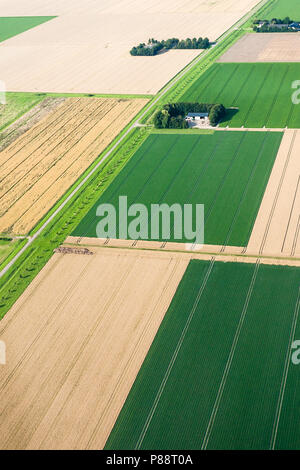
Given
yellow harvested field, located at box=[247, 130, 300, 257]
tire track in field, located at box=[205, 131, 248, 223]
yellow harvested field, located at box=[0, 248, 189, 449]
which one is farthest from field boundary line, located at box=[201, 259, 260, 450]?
tire track in field, located at box=[205, 131, 248, 223]

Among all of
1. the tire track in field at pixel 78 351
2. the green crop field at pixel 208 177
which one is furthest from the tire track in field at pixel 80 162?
the tire track in field at pixel 78 351

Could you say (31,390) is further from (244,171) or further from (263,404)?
(244,171)

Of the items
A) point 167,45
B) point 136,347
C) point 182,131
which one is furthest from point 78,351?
point 167,45

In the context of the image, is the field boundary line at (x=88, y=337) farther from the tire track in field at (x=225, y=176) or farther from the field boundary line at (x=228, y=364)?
the tire track in field at (x=225, y=176)

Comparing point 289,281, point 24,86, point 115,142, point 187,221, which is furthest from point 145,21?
point 289,281

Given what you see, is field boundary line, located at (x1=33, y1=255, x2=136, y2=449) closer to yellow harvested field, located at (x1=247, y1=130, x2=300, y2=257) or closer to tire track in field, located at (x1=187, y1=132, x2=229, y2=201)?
yellow harvested field, located at (x1=247, y1=130, x2=300, y2=257)

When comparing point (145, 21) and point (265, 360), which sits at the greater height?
point (145, 21)

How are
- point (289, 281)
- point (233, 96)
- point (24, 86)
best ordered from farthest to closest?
1. point (24, 86)
2. point (233, 96)
3. point (289, 281)
